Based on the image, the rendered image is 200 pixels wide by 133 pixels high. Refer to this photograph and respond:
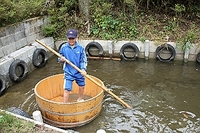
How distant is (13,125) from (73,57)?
162 centimetres

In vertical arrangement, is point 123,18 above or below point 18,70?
above

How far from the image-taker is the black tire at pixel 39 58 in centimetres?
722

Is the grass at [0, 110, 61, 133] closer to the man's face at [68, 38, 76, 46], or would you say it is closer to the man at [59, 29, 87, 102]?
the man at [59, 29, 87, 102]

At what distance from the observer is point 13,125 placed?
3775 millimetres

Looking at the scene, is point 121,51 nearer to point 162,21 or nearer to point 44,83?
point 162,21

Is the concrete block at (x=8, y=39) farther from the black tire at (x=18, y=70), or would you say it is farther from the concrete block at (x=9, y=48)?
the black tire at (x=18, y=70)

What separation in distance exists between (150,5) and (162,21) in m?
0.95

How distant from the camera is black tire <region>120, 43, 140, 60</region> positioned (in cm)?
787

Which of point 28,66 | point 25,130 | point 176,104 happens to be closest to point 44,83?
point 25,130

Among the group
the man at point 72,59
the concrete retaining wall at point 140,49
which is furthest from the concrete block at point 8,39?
the man at point 72,59

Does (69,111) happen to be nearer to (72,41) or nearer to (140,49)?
(72,41)

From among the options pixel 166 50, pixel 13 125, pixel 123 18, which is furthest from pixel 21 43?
pixel 166 50

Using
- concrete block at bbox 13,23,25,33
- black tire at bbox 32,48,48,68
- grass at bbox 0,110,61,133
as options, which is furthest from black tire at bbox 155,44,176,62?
grass at bbox 0,110,61,133

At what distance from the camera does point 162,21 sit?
8.62 metres
